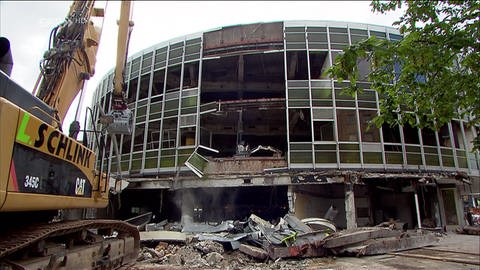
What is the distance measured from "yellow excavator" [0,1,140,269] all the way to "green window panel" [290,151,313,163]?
1004 centimetres

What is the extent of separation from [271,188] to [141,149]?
841 cm

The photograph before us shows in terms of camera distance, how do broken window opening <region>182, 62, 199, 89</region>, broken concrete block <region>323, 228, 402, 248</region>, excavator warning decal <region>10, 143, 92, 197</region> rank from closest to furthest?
excavator warning decal <region>10, 143, 92, 197</region> < broken concrete block <region>323, 228, 402, 248</region> < broken window opening <region>182, 62, 199, 89</region>

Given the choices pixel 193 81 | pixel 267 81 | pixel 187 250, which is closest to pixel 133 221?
pixel 187 250

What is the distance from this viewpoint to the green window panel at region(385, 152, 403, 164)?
16.8 metres

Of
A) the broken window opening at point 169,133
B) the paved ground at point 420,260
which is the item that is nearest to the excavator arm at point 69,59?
the paved ground at point 420,260

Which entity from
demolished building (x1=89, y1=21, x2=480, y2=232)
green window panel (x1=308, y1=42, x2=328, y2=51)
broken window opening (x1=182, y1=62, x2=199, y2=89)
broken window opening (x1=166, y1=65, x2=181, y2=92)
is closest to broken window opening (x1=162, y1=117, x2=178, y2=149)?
demolished building (x1=89, y1=21, x2=480, y2=232)

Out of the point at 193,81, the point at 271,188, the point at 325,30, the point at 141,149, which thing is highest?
the point at 325,30

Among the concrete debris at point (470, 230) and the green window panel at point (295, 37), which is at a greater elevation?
the green window panel at point (295, 37)

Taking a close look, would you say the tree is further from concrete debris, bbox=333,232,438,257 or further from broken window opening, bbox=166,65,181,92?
broken window opening, bbox=166,65,181,92

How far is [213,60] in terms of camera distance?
19.6 metres

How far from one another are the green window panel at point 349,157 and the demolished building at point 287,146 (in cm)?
5

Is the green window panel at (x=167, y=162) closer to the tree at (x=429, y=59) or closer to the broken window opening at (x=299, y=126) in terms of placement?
the broken window opening at (x=299, y=126)

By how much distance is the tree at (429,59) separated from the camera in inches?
179

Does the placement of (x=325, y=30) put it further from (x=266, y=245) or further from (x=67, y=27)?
(x=67, y=27)
